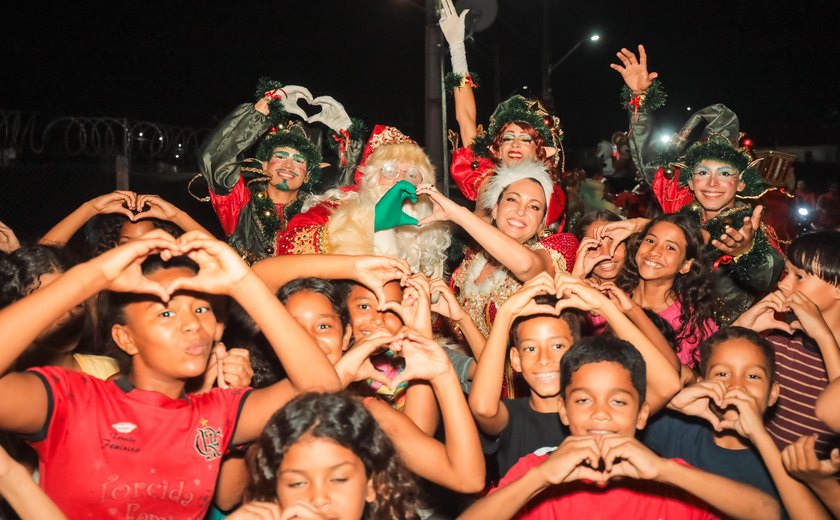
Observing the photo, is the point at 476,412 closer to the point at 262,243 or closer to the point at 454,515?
the point at 454,515

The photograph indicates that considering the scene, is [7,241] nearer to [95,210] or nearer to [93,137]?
[95,210]

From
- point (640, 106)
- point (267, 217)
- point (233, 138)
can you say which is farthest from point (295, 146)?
point (640, 106)

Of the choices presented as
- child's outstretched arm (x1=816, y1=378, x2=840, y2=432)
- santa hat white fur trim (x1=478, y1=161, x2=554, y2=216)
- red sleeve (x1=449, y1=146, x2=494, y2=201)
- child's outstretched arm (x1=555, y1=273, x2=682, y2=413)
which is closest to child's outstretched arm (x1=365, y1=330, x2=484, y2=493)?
child's outstretched arm (x1=555, y1=273, x2=682, y2=413)

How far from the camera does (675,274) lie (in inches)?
193

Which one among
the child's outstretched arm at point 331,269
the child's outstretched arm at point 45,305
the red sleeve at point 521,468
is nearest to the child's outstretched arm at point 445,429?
the red sleeve at point 521,468

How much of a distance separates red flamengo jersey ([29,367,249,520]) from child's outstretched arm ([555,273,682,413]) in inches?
58.6

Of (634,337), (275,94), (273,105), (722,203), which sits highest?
(275,94)

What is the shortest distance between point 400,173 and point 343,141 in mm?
1357

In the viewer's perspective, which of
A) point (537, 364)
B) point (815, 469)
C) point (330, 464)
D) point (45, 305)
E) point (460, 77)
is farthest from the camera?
point (460, 77)

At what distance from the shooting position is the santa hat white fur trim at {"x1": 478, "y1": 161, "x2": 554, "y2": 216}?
4898mm

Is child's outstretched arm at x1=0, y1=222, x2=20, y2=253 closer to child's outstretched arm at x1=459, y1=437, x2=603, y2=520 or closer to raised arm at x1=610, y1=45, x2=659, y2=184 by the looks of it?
child's outstretched arm at x1=459, y1=437, x2=603, y2=520

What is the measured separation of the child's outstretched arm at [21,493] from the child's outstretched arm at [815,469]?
2.49 meters

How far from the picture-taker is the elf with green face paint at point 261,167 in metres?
5.91

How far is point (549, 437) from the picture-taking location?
346cm
